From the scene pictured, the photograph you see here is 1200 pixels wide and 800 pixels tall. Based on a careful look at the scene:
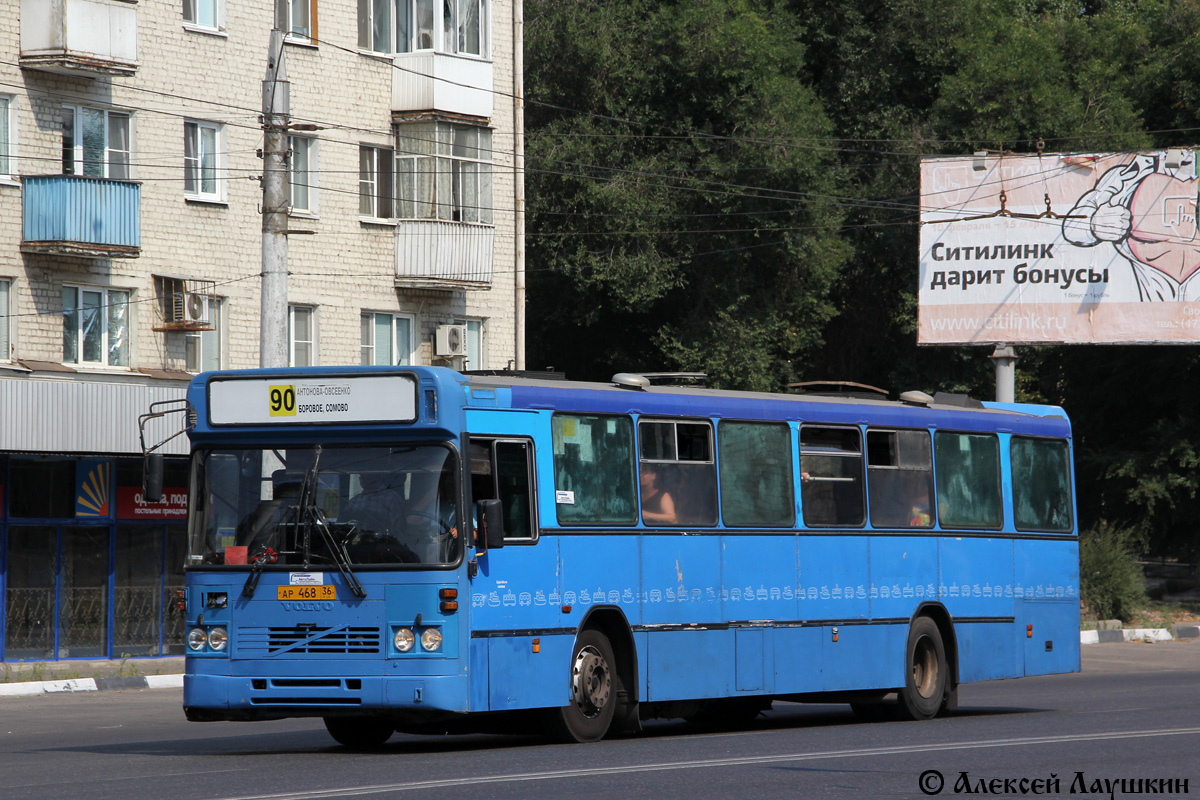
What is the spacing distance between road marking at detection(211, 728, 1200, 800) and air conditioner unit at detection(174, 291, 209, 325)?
18.2 metres

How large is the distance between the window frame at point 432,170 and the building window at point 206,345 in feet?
14.5

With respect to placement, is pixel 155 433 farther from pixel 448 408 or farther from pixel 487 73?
pixel 448 408

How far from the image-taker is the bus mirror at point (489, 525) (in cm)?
1226

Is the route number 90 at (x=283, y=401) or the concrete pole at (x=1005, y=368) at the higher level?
the concrete pole at (x=1005, y=368)

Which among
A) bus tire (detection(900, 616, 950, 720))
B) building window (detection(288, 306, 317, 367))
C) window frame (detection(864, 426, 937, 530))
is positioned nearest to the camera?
window frame (detection(864, 426, 937, 530))

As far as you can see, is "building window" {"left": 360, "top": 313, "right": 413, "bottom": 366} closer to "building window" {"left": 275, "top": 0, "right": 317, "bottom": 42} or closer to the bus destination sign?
"building window" {"left": 275, "top": 0, "right": 317, "bottom": 42}

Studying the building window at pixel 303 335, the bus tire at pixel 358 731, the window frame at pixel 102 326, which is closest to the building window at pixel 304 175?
the building window at pixel 303 335

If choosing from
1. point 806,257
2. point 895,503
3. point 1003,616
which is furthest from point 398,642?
point 806,257

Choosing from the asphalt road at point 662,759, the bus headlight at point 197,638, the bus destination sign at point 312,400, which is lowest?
the asphalt road at point 662,759

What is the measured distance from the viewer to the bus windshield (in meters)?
12.3

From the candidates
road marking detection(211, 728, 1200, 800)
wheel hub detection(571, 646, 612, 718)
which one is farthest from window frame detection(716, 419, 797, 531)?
road marking detection(211, 728, 1200, 800)

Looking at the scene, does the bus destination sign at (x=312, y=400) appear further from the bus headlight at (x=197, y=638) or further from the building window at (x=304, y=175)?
the building window at (x=304, y=175)

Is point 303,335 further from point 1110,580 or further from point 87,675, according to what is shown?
point 1110,580

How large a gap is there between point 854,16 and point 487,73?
13.8 meters
